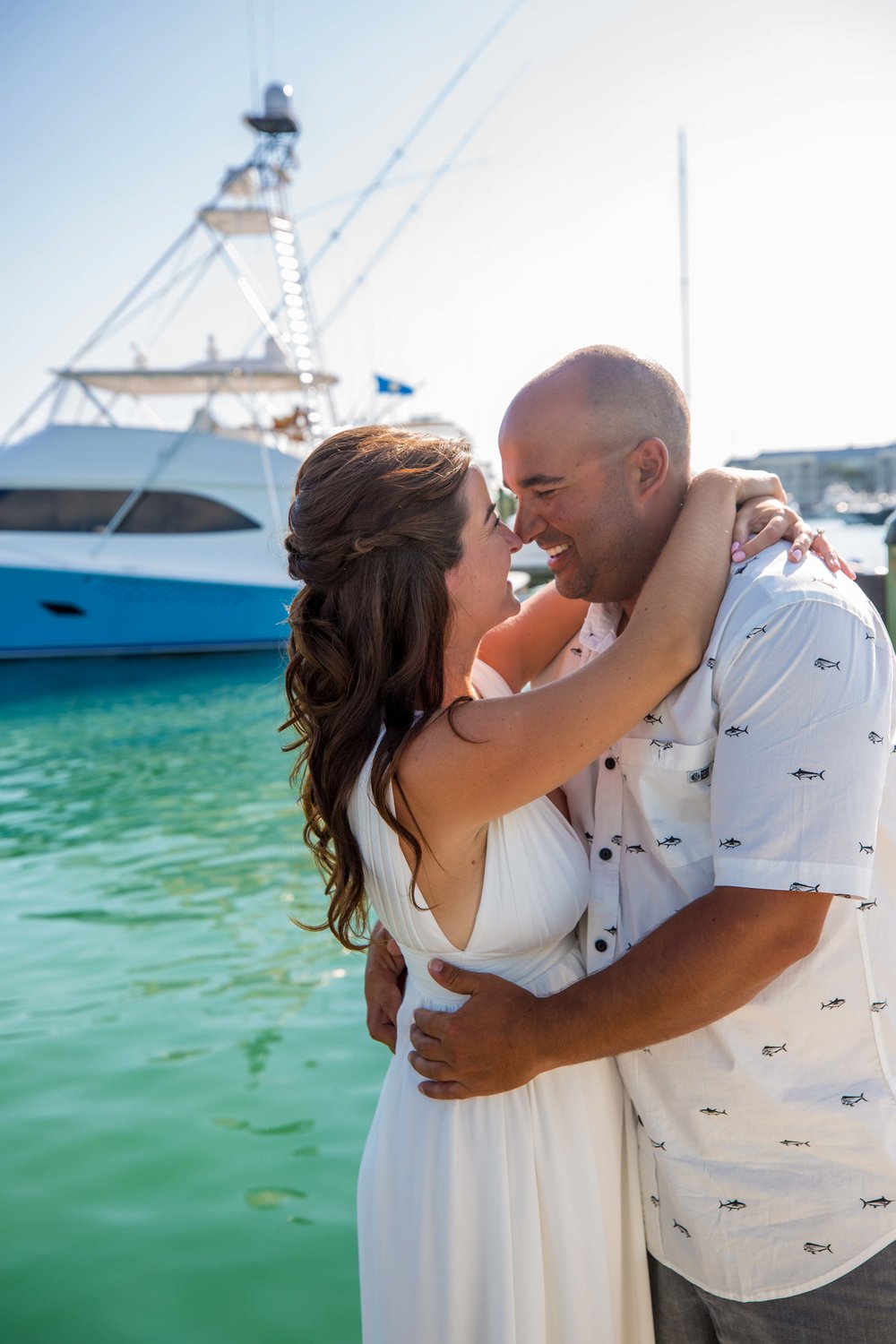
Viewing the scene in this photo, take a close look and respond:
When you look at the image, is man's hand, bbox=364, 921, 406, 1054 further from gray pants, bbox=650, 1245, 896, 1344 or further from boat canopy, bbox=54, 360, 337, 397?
boat canopy, bbox=54, 360, 337, 397

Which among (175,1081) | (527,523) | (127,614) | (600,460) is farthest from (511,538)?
(127,614)

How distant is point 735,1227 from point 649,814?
66 centimetres

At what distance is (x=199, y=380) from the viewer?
63.9 feet

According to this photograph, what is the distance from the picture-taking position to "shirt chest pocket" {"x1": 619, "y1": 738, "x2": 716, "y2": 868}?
167 centimetres

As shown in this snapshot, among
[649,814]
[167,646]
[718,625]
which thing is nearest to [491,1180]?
[649,814]

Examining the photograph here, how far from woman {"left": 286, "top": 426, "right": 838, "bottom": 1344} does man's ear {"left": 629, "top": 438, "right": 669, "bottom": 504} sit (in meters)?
0.08

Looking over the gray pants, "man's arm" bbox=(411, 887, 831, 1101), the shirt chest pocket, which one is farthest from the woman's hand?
the gray pants

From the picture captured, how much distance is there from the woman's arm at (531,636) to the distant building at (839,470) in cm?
11487

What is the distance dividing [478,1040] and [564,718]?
1.86ft

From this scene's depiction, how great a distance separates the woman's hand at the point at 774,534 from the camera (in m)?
1.69

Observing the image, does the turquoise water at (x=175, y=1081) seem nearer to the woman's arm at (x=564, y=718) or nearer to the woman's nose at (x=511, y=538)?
the woman's arm at (x=564, y=718)

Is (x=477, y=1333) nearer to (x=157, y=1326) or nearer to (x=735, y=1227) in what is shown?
(x=735, y=1227)

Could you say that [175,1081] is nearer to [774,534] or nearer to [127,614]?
[774,534]

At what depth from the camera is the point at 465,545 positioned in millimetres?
1884
